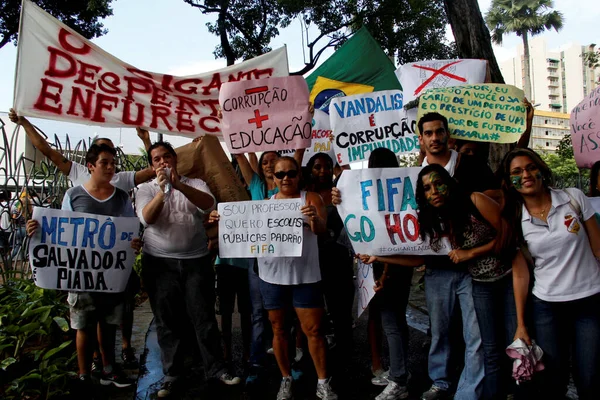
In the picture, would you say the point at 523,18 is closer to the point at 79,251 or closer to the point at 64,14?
the point at 64,14

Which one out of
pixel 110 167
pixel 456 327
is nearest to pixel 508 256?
pixel 456 327

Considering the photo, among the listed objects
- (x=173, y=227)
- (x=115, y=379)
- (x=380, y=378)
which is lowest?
(x=380, y=378)

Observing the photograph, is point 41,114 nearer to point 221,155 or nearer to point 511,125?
point 221,155

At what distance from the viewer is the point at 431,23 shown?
602 inches

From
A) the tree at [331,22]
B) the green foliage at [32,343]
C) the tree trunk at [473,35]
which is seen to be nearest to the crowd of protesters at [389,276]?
A: the green foliage at [32,343]

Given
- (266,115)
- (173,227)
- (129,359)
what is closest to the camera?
(173,227)

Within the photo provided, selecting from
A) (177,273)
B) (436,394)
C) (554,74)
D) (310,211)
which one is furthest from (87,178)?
(554,74)

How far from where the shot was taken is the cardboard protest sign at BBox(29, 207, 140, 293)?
13.3 feet

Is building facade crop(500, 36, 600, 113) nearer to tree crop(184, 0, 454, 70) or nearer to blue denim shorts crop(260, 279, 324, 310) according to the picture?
tree crop(184, 0, 454, 70)

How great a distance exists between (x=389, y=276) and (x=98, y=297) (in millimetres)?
2283

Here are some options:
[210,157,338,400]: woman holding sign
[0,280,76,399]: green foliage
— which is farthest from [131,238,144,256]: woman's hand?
[210,157,338,400]: woman holding sign

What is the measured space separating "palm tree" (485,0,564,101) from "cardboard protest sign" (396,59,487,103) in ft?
148

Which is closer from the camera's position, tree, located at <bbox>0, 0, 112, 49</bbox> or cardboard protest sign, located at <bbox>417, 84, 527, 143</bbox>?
cardboard protest sign, located at <bbox>417, 84, 527, 143</bbox>

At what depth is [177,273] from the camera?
4.27 m
